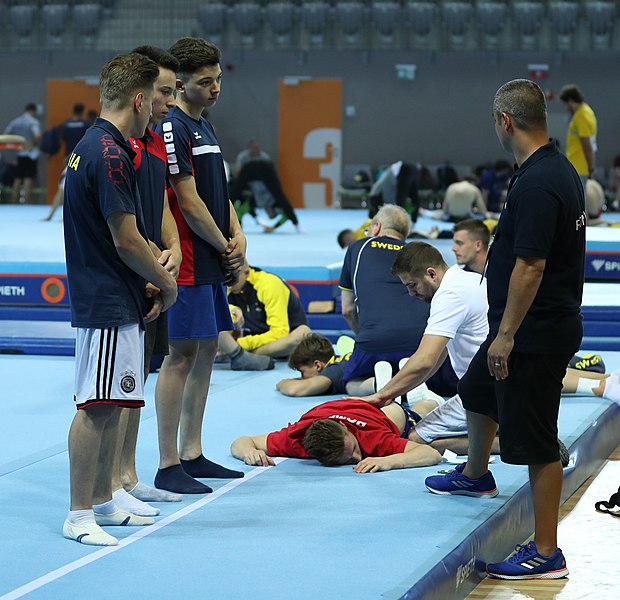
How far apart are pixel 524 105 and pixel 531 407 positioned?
959mm

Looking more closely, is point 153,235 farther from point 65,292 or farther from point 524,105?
point 65,292

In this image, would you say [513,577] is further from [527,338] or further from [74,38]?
[74,38]

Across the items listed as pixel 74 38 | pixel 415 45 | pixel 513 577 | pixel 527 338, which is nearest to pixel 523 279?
pixel 527 338

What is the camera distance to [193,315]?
4.10 meters

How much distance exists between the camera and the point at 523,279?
3.33 m

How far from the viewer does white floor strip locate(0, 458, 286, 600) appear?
9.95ft

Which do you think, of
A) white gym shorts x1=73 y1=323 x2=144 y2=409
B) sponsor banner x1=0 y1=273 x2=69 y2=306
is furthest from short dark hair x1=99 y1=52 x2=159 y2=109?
sponsor banner x1=0 y1=273 x2=69 y2=306

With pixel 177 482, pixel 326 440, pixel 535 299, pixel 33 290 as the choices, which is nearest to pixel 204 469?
pixel 177 482

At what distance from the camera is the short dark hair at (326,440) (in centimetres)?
450

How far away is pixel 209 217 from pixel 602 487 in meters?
2.37

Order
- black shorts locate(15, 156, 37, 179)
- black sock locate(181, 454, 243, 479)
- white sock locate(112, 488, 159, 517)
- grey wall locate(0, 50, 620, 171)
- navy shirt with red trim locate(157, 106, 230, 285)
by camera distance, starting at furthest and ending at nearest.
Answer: black shorts locate(15, 156, 37, 179)
grey wall locate(0, 50, 620, 171)
black sock locate(181, 454, 243, 479)
navy shirt with red trim locate(157, 106, 230, 285)
white sock locate(112, 488, 159, 517)

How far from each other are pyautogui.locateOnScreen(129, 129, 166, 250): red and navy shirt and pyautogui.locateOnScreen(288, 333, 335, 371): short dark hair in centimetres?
251

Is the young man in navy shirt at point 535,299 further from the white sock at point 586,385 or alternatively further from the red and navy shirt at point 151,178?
the white sock at point 586,385

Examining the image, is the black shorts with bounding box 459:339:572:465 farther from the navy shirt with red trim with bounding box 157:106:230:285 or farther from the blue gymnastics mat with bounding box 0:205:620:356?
the blue gymnastics mat with bounding box 0:205:620:356
